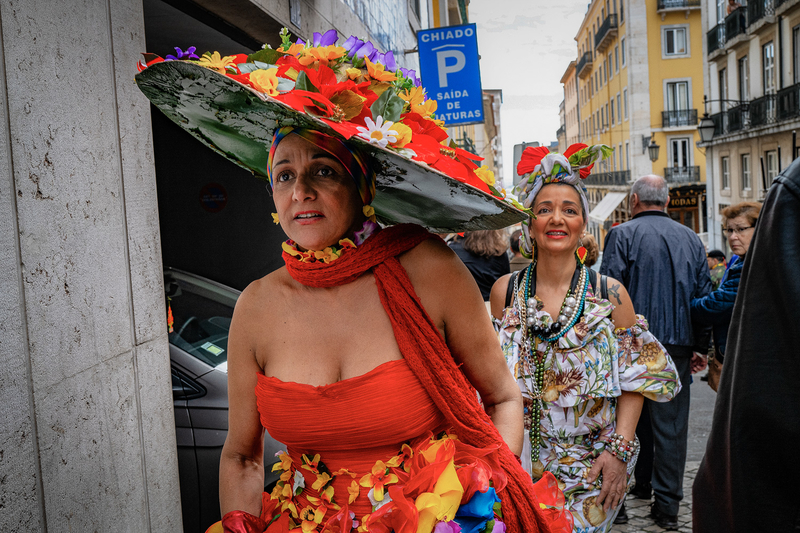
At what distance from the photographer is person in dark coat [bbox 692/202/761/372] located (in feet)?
13.8

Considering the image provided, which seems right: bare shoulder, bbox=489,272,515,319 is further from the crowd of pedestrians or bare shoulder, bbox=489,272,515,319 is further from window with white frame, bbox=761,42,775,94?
window with white frame, bbox=761,42,775,94

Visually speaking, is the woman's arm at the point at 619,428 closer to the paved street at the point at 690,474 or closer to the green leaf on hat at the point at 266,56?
the paved street at the point at 690,474

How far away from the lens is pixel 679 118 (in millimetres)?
38594

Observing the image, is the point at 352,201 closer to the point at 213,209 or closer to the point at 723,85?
the point at 213,209

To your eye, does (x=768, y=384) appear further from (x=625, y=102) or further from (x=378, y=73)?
(x=625, y=102)

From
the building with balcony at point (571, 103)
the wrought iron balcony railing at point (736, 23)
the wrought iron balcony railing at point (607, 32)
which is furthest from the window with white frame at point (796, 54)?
the building with balcony at point (571, 103)

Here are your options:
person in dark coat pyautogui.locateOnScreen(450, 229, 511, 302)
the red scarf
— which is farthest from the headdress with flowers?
person in dark coat pyautogui.locateOnScreen(450, 229, 511, 302)

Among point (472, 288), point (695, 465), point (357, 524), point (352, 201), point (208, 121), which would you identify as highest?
point (208, 121)

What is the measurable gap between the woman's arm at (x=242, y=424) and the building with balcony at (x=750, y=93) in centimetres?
1874

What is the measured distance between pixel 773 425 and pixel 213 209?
730cm

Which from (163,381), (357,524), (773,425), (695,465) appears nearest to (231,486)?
(357,524)

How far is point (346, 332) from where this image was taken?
1.80m

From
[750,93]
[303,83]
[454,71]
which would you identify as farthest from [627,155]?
[303,83]

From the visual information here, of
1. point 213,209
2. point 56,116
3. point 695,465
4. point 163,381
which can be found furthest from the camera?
point 213,209
